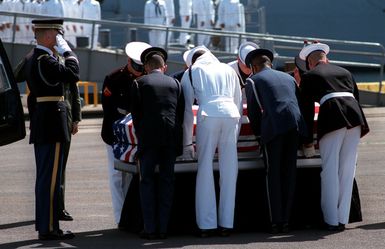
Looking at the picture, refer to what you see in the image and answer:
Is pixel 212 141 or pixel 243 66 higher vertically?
pixel 243 66

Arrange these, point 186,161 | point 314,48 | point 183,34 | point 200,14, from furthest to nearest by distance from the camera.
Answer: point 200,14 → point 183,34 → point 314,48 → point 186,161

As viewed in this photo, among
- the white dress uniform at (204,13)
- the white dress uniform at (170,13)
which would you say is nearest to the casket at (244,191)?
the white dress uniform at (170,13)

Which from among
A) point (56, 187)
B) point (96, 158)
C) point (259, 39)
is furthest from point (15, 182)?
point (259, 39)

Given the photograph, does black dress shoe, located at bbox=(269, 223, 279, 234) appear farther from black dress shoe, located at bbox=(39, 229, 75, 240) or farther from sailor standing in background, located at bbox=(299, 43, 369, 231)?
black dress shoe, located at bbox=(39, 229, 75, 240)

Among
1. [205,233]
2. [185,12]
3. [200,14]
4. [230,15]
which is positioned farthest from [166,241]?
[185,12]

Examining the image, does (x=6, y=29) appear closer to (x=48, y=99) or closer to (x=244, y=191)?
(x=48, y=99)

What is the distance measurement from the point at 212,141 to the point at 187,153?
26 cm

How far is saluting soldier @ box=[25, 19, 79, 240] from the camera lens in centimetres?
966

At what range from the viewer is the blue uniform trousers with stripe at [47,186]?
31.7 ft

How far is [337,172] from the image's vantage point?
9.91m

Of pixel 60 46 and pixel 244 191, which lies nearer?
pixel 60 46

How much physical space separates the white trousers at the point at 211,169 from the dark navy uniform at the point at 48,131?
3.74 feet

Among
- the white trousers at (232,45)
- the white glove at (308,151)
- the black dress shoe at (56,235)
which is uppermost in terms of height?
the white glove at (308,151)

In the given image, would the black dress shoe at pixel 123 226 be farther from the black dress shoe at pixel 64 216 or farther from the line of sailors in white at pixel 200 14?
the line of sailors in white at pixel 200 14
